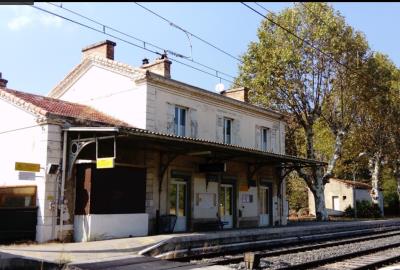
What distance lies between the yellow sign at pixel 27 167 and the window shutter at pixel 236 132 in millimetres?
10760

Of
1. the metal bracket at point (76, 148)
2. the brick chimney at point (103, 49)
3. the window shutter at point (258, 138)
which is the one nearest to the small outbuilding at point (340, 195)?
the window shutter at point (258, 138)

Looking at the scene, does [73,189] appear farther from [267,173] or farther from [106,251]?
[267,173]

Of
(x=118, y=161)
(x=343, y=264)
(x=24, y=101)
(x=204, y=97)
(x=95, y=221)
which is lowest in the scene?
(x=343, y=264)

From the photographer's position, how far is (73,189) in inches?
591

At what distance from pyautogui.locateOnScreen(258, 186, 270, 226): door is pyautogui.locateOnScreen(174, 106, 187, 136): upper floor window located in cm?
616

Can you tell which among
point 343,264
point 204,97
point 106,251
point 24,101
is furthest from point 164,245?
point 204,97

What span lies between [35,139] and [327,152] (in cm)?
3335

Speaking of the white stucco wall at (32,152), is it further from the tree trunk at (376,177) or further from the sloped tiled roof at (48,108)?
the tree trunk at (376,177)

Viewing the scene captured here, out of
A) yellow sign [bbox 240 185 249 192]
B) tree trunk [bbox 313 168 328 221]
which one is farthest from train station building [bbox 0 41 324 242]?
tree trunk [bbox 313 168 328 221]

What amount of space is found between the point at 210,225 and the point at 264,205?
5009 mm

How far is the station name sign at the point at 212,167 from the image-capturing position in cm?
1878

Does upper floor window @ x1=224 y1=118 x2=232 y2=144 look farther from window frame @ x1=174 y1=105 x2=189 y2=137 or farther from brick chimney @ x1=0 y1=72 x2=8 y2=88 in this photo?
brick chimney @ x1=0 y1=72 x2=8 y2=88

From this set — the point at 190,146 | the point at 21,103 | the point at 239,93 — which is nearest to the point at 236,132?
the point at 239,93

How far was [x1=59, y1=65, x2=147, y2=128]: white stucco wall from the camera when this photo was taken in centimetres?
1861
